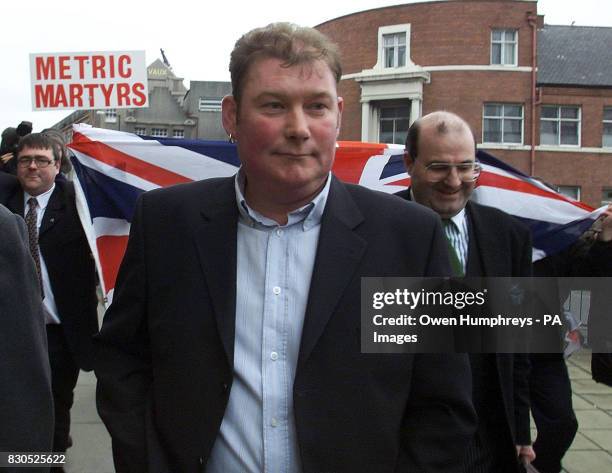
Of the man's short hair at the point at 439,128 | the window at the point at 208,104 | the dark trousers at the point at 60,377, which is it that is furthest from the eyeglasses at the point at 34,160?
the window at the point at 208,104

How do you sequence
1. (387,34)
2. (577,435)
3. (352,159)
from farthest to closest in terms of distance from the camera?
(387,34) → (577,435) → (352,159)

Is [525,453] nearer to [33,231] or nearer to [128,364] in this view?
[128,364]

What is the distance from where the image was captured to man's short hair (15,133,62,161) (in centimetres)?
435

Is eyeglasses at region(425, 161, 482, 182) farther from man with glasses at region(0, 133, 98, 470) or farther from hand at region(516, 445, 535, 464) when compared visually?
man with glasses at region(0, 133, 98, 470)

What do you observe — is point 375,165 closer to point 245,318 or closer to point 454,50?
point 245,318

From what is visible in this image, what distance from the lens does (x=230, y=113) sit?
1964mm

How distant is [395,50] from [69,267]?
33.2m

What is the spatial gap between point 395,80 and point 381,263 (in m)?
33.7

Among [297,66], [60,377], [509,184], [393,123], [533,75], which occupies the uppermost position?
[533,75]

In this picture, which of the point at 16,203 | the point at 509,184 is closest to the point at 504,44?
the point at 509,184

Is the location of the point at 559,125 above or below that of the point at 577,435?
above

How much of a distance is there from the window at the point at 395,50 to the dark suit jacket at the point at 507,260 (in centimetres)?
3392

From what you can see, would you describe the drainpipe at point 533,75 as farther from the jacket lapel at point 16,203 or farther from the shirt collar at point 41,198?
the jacket lapel at point 16,203

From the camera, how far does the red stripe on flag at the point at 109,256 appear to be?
4496mm
